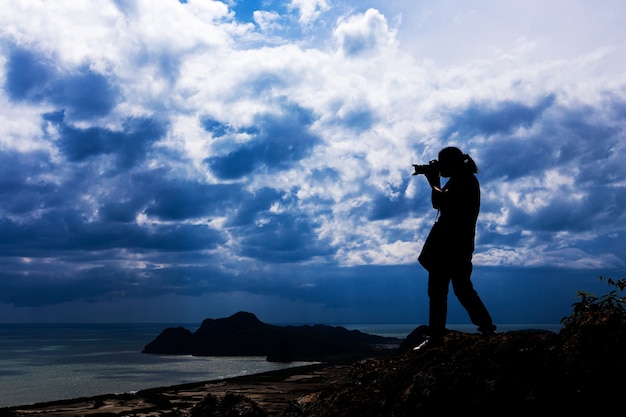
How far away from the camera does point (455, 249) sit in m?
7.29

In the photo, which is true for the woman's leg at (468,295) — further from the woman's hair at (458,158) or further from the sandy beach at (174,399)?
the sandy beach at (174,399)

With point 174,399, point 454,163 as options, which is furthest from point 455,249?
point 174,399

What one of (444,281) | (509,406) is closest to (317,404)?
(444,281)

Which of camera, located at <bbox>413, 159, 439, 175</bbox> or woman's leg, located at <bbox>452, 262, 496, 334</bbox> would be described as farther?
camera, located at <bbox>413, 159, 439, 175</bbox>

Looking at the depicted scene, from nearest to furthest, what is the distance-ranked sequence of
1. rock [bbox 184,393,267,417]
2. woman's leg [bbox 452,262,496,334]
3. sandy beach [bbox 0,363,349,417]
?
woman's leg [bbox 452,262,496,334]
rock [bbox 184,393,267,417]
sandy beach [bbox 0,363,349,417]

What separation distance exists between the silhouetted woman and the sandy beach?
169ft

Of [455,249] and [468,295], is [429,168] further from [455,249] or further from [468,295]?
[468,295]

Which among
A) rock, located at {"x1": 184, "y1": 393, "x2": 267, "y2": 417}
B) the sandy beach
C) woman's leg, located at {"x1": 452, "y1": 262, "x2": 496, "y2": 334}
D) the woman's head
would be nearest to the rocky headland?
woman's leg, located at {"x1": 452, "y1": 262, "x2": 496, "y2": 334}

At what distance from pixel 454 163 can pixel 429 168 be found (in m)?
0.40

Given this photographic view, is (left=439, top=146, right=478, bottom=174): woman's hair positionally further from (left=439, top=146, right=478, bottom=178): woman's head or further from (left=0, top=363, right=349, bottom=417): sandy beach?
(left=0, top=363, right=349, bottom=417): sandy beach

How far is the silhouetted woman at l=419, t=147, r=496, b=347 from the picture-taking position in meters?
7.28

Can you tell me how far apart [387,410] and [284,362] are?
18692 centimetres

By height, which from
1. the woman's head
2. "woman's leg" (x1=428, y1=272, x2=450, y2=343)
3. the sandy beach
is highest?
the woman's head

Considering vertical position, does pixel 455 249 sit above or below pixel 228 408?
above
